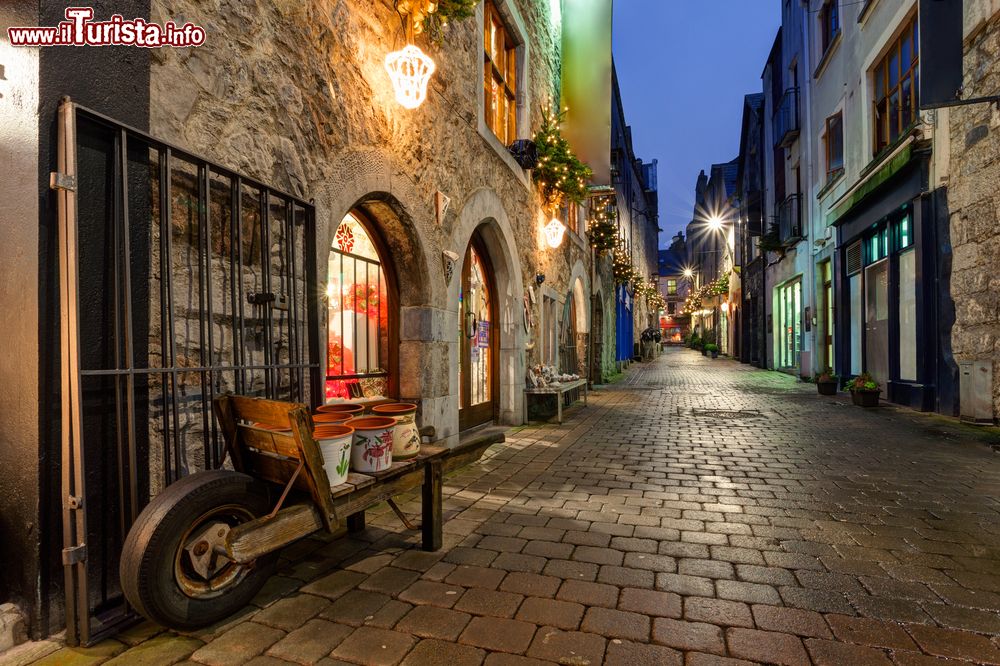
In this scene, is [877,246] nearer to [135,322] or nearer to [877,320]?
[877,320]

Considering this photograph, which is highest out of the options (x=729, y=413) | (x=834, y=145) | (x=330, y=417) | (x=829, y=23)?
(x=829, y=23)

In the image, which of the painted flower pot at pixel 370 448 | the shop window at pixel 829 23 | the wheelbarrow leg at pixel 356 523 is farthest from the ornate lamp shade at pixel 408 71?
the shop window at pixel 829 23

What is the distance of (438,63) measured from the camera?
5.20 m

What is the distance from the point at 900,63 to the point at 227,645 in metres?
12.6

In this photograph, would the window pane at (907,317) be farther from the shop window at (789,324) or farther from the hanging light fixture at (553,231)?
the shop window at (789,324)

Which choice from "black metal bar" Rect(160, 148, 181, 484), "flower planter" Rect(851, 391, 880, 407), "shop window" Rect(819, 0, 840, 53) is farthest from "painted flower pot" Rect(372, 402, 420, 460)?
"shop window" Rect(819, 0, 840, 53)

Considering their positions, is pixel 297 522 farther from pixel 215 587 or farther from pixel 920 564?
pixel 920 564

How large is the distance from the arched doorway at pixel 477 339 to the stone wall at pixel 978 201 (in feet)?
21.0

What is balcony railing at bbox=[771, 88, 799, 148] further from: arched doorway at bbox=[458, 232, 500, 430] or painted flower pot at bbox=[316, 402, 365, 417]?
painted flower pot at bbox=[316, 402, 365, 417]

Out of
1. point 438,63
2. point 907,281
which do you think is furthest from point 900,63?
point 438,63

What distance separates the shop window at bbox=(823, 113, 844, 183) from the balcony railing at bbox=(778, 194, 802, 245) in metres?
2.01

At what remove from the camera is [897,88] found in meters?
9.52

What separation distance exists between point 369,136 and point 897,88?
10.3 metres

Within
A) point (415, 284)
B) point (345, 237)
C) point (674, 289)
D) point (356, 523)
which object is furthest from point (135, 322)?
point (674, 289)
